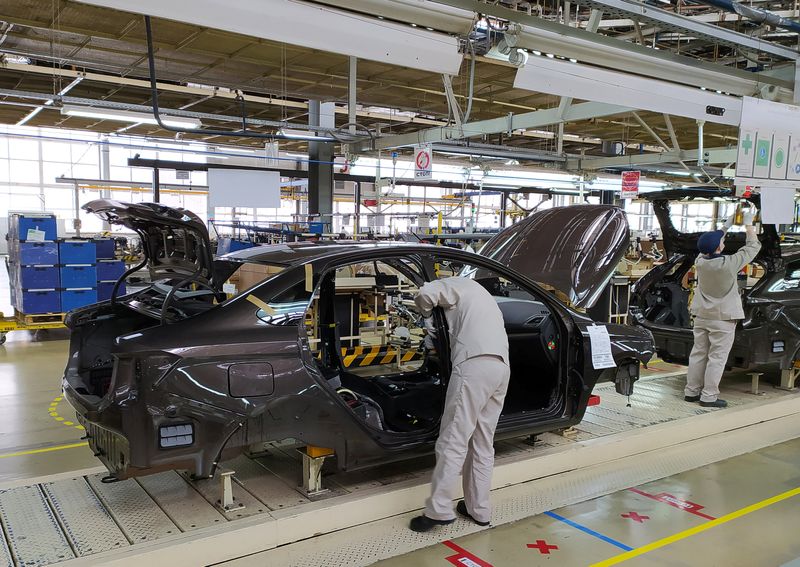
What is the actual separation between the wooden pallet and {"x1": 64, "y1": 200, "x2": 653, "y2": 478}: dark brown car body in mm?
6343

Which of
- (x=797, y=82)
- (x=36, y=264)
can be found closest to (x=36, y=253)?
(x=36, y=264)

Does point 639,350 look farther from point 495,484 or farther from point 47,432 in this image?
point 47,432

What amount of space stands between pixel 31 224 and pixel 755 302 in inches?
369

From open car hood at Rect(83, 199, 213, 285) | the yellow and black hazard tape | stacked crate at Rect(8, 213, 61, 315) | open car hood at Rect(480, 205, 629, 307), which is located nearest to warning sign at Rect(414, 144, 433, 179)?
the yellow and black hazard tape

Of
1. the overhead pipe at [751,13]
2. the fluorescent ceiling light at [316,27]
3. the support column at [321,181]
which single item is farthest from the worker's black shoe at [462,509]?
the support column at [321,181]

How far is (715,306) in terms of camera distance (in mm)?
5387

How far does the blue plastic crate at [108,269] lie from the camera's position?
10.4 m

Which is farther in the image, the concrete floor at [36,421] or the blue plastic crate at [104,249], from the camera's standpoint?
the blue plastic crate at [104,249]

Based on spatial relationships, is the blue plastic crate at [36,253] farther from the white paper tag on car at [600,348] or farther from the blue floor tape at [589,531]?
the blue floor tape at [589,531]

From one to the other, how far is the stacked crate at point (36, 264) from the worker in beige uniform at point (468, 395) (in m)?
7.97

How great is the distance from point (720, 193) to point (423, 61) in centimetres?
338

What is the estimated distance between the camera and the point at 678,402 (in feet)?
18.3

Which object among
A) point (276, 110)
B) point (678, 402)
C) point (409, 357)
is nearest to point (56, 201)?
point (276, 110)

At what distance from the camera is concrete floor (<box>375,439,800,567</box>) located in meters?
3.12
